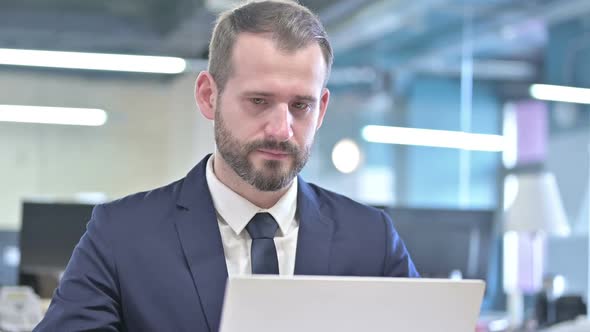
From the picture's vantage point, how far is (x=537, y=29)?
8492 millimetres

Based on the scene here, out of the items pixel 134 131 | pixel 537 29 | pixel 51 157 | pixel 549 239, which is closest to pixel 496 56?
pixel 537 29

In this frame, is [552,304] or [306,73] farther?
[552,304]

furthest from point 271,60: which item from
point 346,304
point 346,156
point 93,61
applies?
point 346,156

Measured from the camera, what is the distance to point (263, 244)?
1.62 m

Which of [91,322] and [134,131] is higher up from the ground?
[134,131]

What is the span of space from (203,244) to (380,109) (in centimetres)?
839

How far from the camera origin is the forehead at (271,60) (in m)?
1.52

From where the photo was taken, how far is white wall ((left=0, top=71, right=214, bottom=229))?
910 centimetres

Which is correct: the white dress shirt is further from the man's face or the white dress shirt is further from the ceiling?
the ceiling

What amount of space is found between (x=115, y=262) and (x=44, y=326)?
0.15 m

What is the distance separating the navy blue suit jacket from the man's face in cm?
13

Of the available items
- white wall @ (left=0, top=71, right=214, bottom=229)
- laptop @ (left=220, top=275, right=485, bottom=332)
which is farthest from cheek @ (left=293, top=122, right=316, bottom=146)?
white wall @ (left=0, top=71, right=214, bottom=229)

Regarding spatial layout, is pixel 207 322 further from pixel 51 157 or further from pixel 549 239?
pixel 51 157

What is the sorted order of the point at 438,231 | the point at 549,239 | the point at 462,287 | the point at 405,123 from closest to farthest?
1. the point at 462,287
2. the point at 438,231
3. the point at 549,239
4. the point at 405,123
